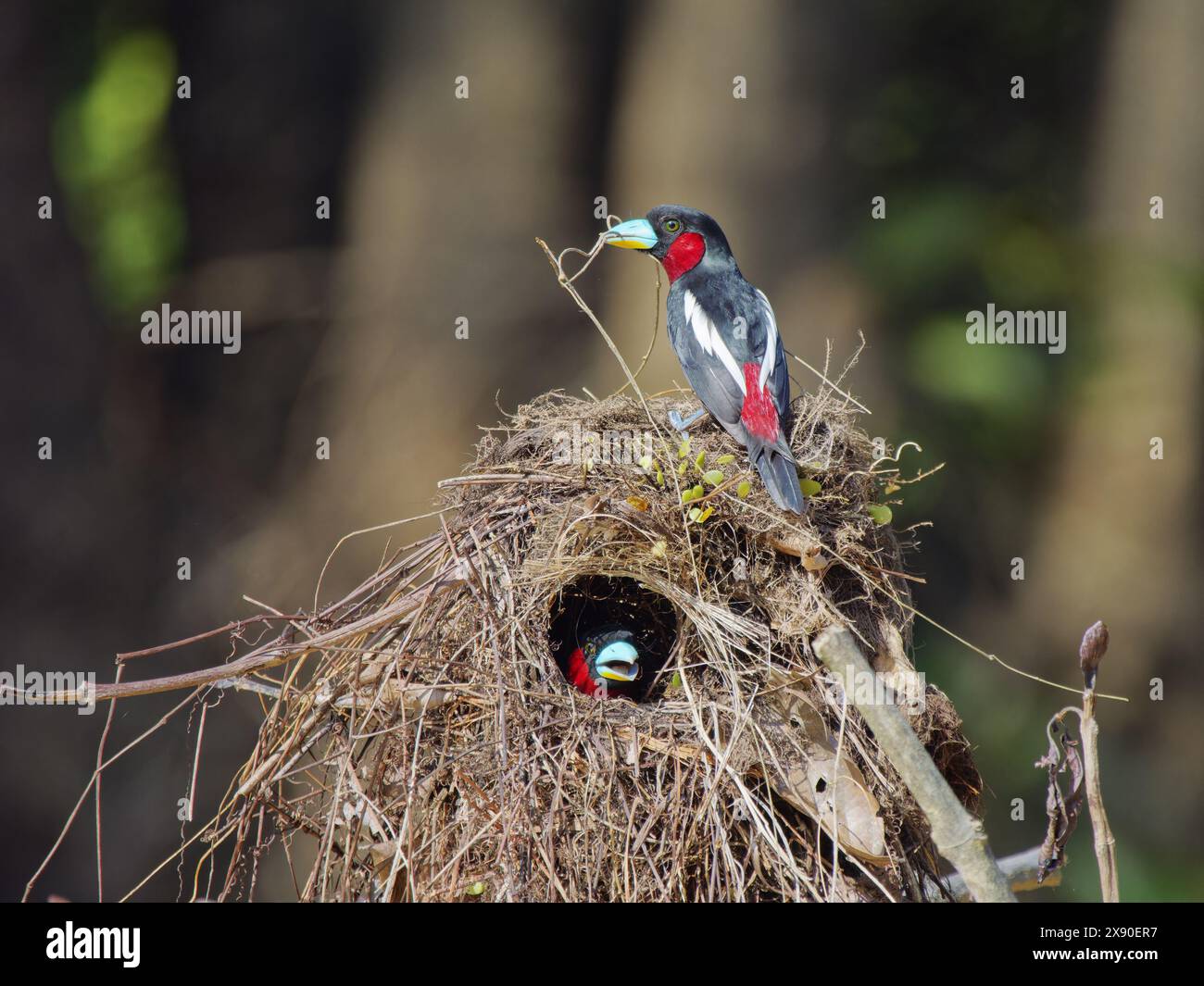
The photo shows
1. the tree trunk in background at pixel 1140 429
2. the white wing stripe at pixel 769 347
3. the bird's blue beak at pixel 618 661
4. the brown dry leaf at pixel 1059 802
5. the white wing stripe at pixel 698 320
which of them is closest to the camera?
the brown dry leaf at pixel 1059 802

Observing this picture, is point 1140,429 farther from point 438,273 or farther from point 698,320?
point 698,320

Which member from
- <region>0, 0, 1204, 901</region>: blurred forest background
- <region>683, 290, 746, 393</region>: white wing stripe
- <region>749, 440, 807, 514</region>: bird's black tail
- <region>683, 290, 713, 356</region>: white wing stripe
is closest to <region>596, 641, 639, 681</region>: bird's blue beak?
<region>749, 440, 807, 514</region>: bird's black tail

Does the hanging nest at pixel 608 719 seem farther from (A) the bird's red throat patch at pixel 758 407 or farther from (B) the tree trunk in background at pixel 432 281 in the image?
(B) the tree trunk in background at pixel 432 281

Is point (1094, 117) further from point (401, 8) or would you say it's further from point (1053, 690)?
point (401, 8)

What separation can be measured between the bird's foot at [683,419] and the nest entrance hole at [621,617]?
529 millimetres

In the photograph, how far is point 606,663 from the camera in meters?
3.40

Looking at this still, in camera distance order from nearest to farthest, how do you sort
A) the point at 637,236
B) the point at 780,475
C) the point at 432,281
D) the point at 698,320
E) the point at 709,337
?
the point at 780,475 < the point at 709,337 < the point at 698,320 < the point at 637,236 < the point at 432,281

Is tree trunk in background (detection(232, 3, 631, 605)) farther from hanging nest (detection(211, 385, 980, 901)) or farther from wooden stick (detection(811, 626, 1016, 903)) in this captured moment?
wooden stick (detection(811, 626, 1016, 903))

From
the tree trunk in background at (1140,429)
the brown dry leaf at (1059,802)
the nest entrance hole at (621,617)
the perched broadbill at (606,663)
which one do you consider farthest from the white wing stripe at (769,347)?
the tree trunk in background at (1140,429)

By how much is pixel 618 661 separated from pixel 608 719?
54 centimetres

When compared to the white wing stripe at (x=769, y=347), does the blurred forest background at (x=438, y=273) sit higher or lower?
higher

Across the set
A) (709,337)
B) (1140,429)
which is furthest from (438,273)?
(1140,429)

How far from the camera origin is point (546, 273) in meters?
7.23

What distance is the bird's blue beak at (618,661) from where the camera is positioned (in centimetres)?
336
